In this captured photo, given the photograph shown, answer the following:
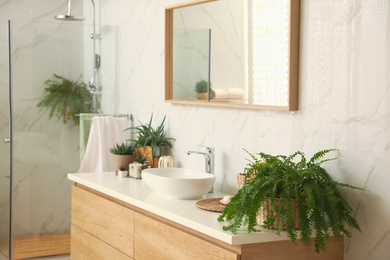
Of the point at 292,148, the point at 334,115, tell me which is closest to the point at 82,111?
the point at 292,148

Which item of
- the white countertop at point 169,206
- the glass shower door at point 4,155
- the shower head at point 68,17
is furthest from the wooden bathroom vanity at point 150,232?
the shower head at point 68,17

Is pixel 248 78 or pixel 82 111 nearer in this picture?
pixel 248 78

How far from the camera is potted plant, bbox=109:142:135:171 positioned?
3455 millimetres

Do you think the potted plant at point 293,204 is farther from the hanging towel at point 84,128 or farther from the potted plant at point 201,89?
the hanging towel at point 84,128

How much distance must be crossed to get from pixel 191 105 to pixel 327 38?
1.12 m

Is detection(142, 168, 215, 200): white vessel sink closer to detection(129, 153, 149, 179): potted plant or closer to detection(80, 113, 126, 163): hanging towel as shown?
detection(129, 153, 149, 179): potted plant

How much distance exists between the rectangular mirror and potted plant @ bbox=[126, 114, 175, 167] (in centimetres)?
24

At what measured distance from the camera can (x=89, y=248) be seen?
125 inches

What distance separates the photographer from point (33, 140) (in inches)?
151

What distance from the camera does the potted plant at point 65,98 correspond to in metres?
3.81

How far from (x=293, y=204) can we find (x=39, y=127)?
2.27 m

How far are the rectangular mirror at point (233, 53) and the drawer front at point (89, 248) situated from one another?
0.92 m

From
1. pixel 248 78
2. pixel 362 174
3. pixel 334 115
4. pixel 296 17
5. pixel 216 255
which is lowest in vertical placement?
pixel 216 255

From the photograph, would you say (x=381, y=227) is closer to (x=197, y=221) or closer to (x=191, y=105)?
(x=197, y=221)
